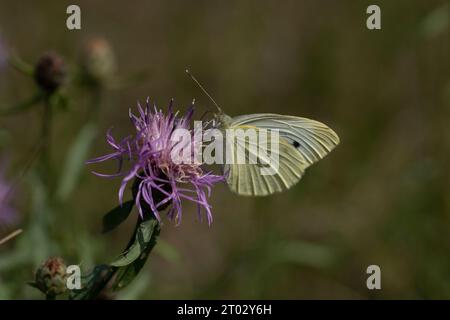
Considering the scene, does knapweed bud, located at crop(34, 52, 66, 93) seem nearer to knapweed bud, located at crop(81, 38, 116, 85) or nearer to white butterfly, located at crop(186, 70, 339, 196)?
knapweed bud, located at crop(81, 38, 116, 85)

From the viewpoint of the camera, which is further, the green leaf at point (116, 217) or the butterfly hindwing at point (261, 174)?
the butterfly hindwing at point (261, 174)

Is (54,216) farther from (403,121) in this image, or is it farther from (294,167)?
(403,121)

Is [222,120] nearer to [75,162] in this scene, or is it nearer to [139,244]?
[139,244]

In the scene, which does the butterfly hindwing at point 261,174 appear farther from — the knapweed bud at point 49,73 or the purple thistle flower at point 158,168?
the knapweed bud at point 49,73

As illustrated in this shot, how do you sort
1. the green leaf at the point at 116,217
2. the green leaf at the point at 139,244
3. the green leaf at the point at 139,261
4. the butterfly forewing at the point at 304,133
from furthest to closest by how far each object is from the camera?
the butterfly forewing at the point at 304,133, the green leaf at the point at 116,217, the green leaf at the point at 139,261, the green leaf at the point at 139,244

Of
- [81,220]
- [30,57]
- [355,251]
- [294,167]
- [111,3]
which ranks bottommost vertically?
[355,251]

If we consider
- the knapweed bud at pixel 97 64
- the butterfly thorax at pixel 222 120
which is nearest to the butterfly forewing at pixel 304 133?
the butterfly thorax at pixel 222 120

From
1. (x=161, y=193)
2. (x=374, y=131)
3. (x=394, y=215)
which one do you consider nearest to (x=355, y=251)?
(x=394, y=215)
